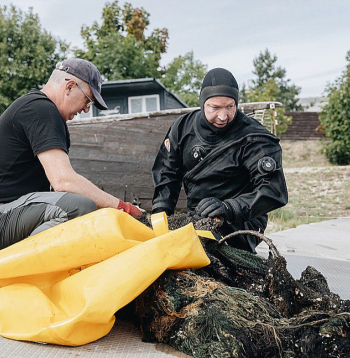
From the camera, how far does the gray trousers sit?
216 cm

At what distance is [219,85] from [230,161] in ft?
1.60

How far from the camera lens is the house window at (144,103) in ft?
58.1

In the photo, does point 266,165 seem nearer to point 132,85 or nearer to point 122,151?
point 122,151

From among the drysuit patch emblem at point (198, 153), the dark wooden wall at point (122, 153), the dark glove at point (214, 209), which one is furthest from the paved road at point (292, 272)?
the dark wooden wall at point (122, 153)

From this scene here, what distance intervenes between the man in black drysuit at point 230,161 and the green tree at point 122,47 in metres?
18.9

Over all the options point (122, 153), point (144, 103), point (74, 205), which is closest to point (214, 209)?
point (74, 205)

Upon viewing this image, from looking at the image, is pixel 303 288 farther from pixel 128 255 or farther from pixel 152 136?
pixel 152 136

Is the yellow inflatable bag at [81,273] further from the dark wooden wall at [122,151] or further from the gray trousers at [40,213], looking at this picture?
the dark wooden wall at [122,151]

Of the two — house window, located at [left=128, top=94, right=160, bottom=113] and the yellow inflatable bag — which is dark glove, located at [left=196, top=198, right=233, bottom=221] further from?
house window, located at [left=128, top=94, right=160, bottom=113]

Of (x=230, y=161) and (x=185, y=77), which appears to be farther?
(x=185, y=77)

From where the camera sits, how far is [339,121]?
17297 mm

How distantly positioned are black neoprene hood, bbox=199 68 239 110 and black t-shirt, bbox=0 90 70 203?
967mm

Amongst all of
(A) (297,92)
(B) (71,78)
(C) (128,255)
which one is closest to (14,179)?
(B) (71,78)

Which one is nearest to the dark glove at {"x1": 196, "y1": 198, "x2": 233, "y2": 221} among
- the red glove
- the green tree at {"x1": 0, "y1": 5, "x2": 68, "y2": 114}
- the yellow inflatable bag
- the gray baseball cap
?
the red glove
